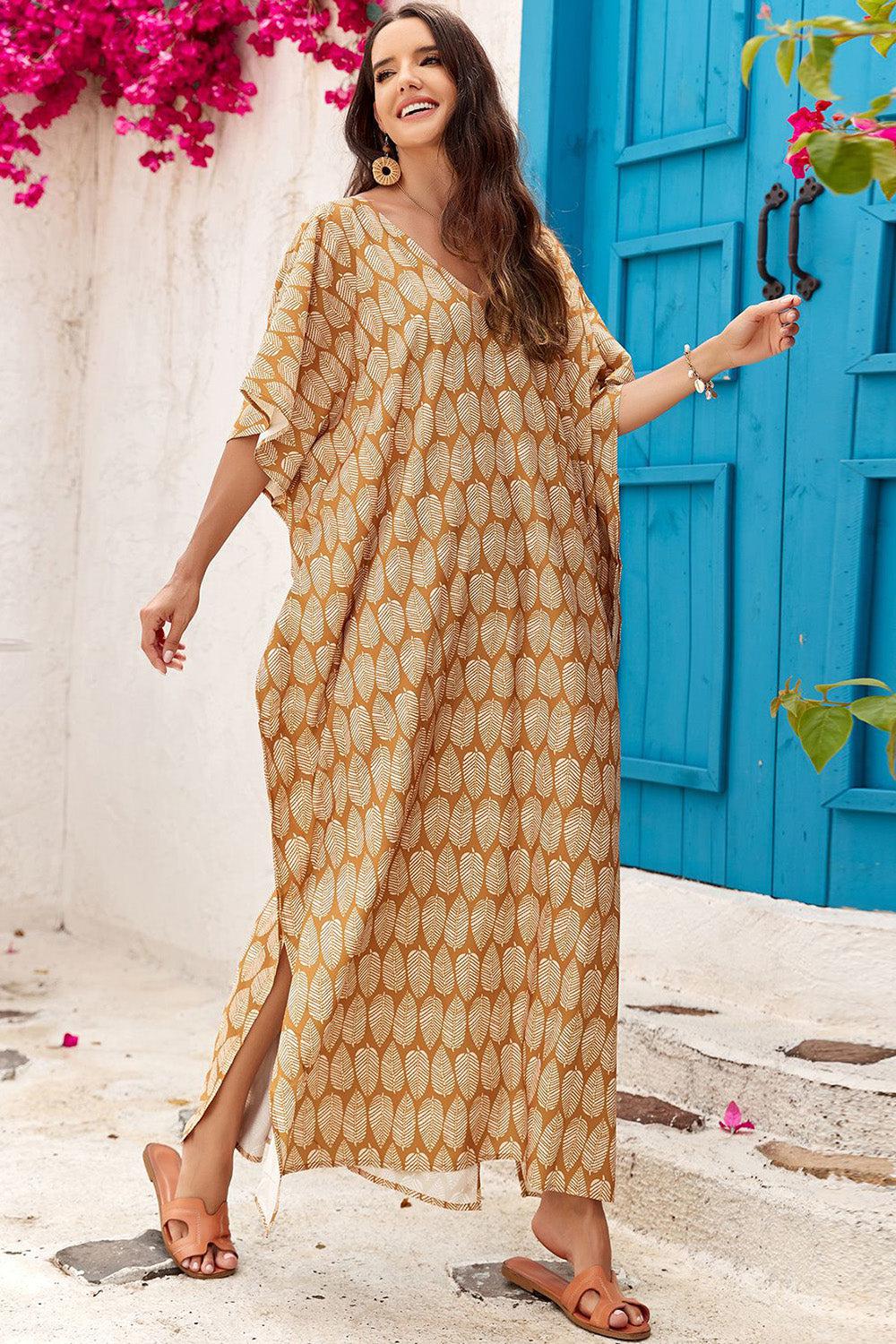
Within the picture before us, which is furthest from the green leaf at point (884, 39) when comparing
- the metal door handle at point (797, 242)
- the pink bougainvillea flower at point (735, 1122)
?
the pink bougainvillea flower at point (735, 1122)

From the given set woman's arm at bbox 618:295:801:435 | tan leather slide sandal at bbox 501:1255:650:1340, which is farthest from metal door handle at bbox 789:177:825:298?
tan leather slide sandal at bbox 501:1255:650:1340

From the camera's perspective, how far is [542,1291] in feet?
7.35

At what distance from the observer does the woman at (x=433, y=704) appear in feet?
6.92

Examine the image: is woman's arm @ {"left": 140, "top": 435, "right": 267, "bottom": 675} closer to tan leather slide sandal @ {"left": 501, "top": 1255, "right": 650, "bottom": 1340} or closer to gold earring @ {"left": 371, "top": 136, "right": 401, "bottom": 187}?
gold earring @ {"left": 371, "top": 136, "right": 401, "bottom": 187}

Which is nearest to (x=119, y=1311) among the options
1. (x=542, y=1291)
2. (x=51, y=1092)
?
(x=542, y=1291)

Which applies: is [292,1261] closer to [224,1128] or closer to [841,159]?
[224,1128]

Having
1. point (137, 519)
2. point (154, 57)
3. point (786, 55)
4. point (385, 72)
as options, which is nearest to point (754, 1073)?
point (385, 72)

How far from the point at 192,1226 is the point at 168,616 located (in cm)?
89

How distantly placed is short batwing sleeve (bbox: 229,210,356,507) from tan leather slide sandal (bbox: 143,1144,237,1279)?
1.06m

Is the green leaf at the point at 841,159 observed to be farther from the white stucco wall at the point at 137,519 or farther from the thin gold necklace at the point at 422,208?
the white stucco wall at the point at 137,519

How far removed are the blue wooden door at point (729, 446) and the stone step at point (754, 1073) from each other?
0.93ft

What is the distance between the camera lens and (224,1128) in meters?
2.24

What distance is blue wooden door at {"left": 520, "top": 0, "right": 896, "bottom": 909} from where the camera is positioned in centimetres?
279

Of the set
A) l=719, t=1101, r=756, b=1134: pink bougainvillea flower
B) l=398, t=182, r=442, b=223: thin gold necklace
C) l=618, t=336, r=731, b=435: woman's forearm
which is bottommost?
l=719, t=1101, r=756, b=1134: pink bougainvillea flower
